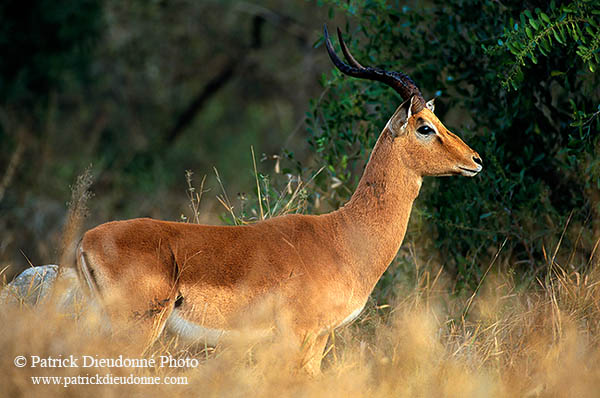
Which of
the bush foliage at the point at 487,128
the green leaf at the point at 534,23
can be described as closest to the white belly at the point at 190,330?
the bush foliage at the point at 487,128

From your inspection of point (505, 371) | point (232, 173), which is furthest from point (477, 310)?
point (232, 173)

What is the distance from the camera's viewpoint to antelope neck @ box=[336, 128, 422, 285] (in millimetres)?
5016

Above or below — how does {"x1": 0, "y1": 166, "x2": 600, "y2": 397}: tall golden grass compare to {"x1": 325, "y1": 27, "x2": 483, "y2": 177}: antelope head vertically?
below

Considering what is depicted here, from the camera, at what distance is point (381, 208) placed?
5090 mm

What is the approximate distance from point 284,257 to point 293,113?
1384 centimetres

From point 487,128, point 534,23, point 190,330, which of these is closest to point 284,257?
point 190,330

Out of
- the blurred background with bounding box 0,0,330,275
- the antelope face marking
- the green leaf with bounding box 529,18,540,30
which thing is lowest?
the blurred background with bounding box 0,0,330,275

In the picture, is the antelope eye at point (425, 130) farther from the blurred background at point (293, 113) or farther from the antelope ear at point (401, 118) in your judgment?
the blurred background at point (293, 113)

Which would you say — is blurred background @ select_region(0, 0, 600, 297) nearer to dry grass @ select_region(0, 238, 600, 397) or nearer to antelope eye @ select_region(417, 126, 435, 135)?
dry grass @ select_region(0, 238, 600, 397)

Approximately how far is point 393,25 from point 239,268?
3342mm

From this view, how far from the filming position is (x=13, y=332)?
4.19m

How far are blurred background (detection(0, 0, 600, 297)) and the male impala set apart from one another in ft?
2.20

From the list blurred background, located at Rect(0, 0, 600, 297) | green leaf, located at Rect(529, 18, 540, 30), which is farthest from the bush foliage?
green leaf, located at Rect(529, 18, 540, 30)

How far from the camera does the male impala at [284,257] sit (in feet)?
14.2
